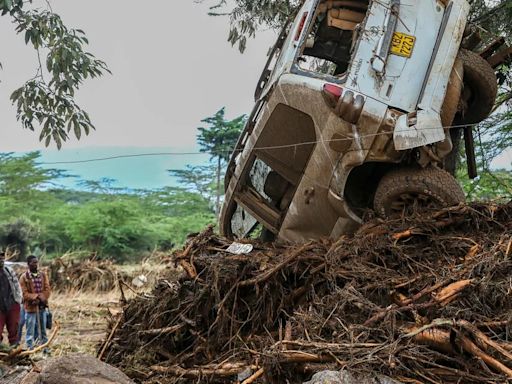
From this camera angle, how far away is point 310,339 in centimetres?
336

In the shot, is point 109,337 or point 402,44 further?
point 109,337

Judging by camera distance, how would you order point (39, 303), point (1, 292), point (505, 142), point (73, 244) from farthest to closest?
point (73, 244), point (505, 142), point (39, 303), point (1, 292)

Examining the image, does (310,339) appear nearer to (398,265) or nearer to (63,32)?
(398,265)

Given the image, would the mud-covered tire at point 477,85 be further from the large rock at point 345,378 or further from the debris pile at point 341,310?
the large rock at point 345,378

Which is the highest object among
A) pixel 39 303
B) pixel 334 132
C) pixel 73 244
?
pixel 334 132

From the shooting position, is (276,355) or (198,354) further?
(198,354)

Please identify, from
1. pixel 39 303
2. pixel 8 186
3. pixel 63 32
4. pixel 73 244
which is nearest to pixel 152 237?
pixel 73 244

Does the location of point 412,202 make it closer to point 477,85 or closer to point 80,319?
point 477,85

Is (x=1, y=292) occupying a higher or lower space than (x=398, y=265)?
lower

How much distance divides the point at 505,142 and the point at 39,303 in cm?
672

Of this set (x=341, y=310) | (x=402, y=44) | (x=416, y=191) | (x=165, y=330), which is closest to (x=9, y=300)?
(x=165, y=330)

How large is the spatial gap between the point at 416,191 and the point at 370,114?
0.65 meters

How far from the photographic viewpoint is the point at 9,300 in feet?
24.8

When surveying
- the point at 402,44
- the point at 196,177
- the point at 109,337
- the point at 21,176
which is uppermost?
the point at 402,44
